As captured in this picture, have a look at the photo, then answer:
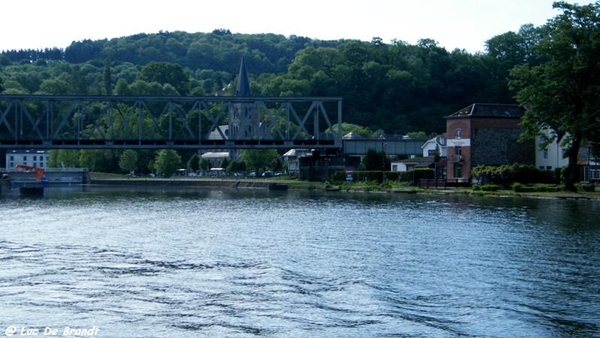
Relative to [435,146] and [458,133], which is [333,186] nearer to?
[458,133]

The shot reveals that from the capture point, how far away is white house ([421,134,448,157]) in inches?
4724

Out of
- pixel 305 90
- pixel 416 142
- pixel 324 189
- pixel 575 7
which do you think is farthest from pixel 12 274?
pixel 305 90

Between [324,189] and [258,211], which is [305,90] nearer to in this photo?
[324,189]

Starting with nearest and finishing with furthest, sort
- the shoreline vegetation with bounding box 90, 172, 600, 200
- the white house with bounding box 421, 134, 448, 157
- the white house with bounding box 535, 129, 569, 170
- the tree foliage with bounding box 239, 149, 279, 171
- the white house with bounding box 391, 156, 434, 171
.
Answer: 1. the shoreline vegetation with bounding box 90, 172, 600, 200
2. the white house with bounding box 535, 129, 569, 170
3. the white house with bounding box 391, 156, 434, 171
4. the white house with bounding box 421, 134, 448, 157
5. the tree foliage with bounding box 239, 149, 279, 171

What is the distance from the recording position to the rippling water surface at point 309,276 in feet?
79.9

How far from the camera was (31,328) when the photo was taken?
23656 millimetres

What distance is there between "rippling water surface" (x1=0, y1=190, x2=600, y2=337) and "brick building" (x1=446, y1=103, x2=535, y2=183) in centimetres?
4270

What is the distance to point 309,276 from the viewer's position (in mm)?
31922

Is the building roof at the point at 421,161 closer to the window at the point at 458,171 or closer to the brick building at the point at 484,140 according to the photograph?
the window at the point at 458,171

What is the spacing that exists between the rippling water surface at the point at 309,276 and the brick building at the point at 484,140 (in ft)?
140

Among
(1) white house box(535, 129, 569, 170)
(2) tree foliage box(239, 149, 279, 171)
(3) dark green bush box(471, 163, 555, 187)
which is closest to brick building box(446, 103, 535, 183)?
(1) white house box(535, 129, 569, 170)

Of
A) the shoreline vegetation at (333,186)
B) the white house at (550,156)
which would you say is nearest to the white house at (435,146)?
the shoreline vegetation at (333,186)

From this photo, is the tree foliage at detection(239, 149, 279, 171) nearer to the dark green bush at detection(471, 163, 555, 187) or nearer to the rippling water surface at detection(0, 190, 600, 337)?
the dark green bush at detection(471, 163, 555, 187)
